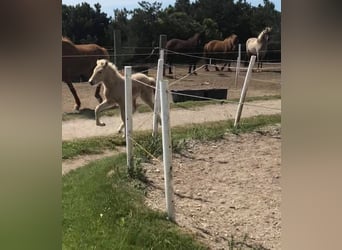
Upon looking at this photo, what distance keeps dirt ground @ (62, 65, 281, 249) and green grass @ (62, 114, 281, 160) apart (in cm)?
9

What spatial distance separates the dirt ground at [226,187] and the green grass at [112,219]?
0.32 ft

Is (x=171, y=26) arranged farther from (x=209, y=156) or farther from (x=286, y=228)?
(x=286, y=228)

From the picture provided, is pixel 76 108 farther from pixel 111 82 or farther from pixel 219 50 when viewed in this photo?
pixel 219 50

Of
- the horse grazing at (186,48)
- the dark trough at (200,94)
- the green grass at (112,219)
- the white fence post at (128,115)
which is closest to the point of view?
the green grass at (112,219)

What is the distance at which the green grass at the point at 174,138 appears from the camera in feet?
9.78

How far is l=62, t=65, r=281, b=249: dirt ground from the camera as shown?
1.80m

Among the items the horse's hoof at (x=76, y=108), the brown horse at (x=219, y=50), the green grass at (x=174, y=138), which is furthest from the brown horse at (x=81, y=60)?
the brown horse at (x=219, y=50)

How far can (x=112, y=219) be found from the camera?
1801 mm

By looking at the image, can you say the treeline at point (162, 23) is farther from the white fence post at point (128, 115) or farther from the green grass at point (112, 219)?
the green grass at point (112, 219)

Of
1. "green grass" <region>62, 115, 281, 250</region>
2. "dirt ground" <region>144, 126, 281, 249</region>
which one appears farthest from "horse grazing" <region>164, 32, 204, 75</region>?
"green grass" <region>62, 115, 281, 250</region>

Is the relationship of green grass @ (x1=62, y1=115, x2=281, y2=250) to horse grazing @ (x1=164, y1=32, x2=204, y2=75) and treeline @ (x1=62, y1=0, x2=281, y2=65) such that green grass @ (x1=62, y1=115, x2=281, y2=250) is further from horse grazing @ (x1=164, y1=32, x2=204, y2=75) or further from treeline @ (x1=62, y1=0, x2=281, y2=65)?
horse grazing @ (x1=164, y1=32, x2=204, y2=75)

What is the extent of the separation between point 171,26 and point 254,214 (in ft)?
13.2

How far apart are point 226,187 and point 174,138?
1.00 m
